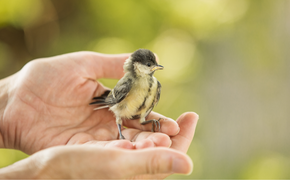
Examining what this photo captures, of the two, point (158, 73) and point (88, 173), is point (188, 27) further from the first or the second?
point (88, 173)

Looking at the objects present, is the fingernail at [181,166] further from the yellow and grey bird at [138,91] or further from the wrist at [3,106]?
the wrist at [3,106]

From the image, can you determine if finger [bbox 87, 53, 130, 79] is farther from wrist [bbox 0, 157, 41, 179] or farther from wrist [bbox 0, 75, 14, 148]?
wrist [bbox 0, 157, 41, 179]

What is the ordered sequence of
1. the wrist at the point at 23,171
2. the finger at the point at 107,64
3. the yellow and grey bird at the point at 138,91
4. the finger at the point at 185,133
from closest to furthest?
the wrist at the point at 23,171 < the finger at the point at 185,133 < the yellow and grey bird at the point at 138,91 < the finger at the point at 107,64

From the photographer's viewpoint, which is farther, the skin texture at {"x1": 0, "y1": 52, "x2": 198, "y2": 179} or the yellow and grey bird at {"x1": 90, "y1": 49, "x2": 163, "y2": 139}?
the yellow and grey bird at {"x1": 90, "y1": 49, "x2": 163, "y2": 139}

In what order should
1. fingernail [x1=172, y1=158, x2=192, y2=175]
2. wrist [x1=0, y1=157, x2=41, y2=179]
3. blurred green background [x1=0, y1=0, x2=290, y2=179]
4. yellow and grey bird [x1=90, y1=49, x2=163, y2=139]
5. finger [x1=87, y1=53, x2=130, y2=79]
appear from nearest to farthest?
fingernail [x1=172, y1=158, x2=192, y2=175], wrist [x1=0, y1=157, x2=41, y2=179], yellow and grey bird [x1=90, y1=49, x2=163, y2=139], finger [x1=87, y1=53, x2=130, y2=79], blurred green background [x1=0, y1=0, x2=290, y2=179]

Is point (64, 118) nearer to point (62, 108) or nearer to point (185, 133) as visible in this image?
point (62, 108)

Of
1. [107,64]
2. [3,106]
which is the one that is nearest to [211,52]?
[107,64]

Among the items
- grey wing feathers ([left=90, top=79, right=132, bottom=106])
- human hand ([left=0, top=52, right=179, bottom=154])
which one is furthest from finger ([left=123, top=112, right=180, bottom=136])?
grey wing feathers ([left=90, top=79, right=132, bottom=106])

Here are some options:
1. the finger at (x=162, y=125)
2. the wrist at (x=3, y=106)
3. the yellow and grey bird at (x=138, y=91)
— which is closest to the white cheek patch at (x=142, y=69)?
the yellow and grey bird at (x=138, y=91)
